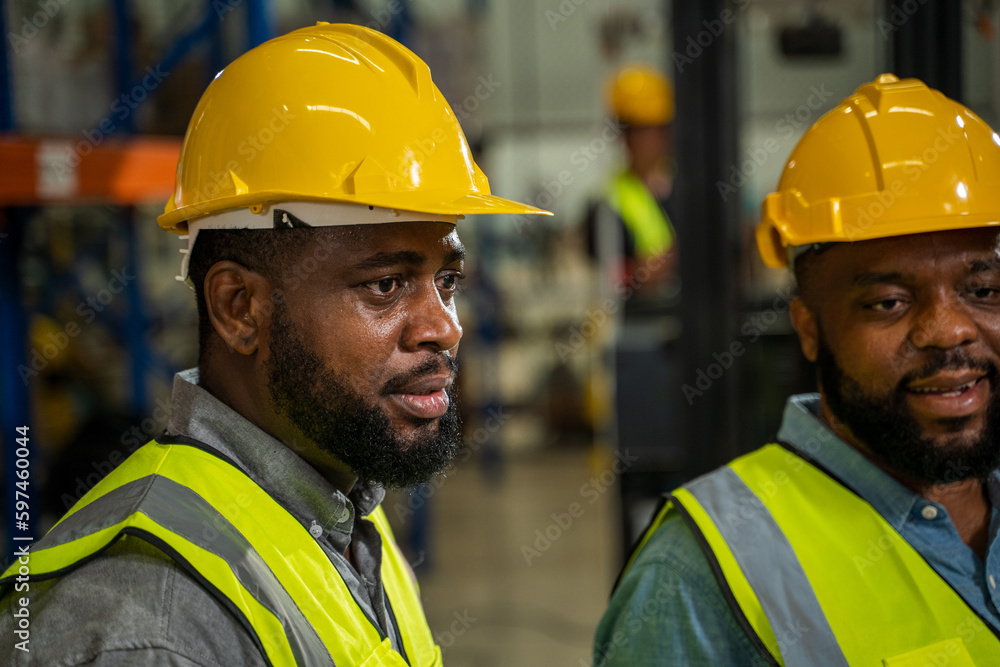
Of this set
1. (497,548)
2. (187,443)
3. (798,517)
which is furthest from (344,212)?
(497,548)

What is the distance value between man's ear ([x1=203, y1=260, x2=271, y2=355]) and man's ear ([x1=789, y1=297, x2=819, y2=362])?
1.15 meters

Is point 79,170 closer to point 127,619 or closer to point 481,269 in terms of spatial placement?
point 127,619

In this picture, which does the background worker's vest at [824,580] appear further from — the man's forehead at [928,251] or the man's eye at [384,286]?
the man's eye at [384,286]

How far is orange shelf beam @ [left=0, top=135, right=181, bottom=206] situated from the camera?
10.3ft

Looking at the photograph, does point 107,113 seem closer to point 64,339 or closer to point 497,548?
point 64,339

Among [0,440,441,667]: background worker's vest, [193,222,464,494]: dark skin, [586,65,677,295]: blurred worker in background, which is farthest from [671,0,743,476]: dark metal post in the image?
[0,440,441,667]: background worker's vest

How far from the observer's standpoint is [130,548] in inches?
49.7

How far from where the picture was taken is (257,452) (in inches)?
59.7

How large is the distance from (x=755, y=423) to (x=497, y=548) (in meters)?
3.44

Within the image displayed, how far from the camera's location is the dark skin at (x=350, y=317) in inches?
59.4

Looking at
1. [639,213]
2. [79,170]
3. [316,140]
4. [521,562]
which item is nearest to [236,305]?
[316,140]

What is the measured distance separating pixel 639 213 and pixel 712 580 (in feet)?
13.3

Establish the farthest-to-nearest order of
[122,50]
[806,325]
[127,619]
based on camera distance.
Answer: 1. [122,50]
2. [806,325]
3. [127,619]

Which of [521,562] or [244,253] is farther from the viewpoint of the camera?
[521,562]
